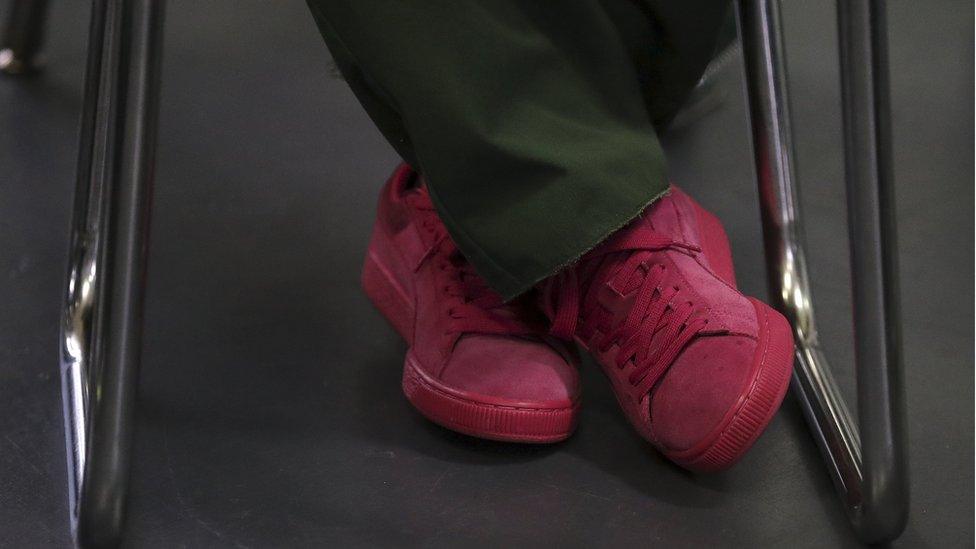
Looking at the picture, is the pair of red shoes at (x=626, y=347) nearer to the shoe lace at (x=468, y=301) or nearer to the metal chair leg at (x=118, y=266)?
the shoe lace at (x=468, y=301)

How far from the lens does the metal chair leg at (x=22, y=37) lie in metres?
1.17

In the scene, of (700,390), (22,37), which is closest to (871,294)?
(700,390)

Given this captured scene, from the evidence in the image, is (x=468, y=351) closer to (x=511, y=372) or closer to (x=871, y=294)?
(x=511, y=372)

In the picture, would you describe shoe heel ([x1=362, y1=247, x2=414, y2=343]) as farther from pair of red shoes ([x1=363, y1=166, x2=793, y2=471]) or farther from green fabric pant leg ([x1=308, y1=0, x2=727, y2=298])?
green fabric pant leg ([x1=308, y1=0, x2=727, y2=298])

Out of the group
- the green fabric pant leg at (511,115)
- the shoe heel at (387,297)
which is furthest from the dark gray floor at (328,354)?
the green fabric pant leg at (511,115)

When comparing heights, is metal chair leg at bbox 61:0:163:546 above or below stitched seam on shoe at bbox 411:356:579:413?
above

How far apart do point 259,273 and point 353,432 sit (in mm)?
220

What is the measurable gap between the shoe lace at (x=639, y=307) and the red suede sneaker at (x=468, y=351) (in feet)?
0.09

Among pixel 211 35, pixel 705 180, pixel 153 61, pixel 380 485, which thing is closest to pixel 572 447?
pixel 380 485

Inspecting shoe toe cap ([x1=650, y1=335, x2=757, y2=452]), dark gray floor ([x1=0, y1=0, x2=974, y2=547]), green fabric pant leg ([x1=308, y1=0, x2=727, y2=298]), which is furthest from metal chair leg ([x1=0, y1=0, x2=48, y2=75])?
shoe toe cap ([x1=650, y1=335, x2=757, y2=452])

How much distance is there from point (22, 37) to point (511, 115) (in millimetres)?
790

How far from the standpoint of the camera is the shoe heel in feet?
2.64

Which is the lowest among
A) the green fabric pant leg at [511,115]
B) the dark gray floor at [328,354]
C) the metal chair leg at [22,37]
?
the dark gray floor at [328,354]

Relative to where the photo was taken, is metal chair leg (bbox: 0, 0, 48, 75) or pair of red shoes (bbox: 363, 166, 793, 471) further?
metal chair leg (bbox: 0, 0, 48, 75)
